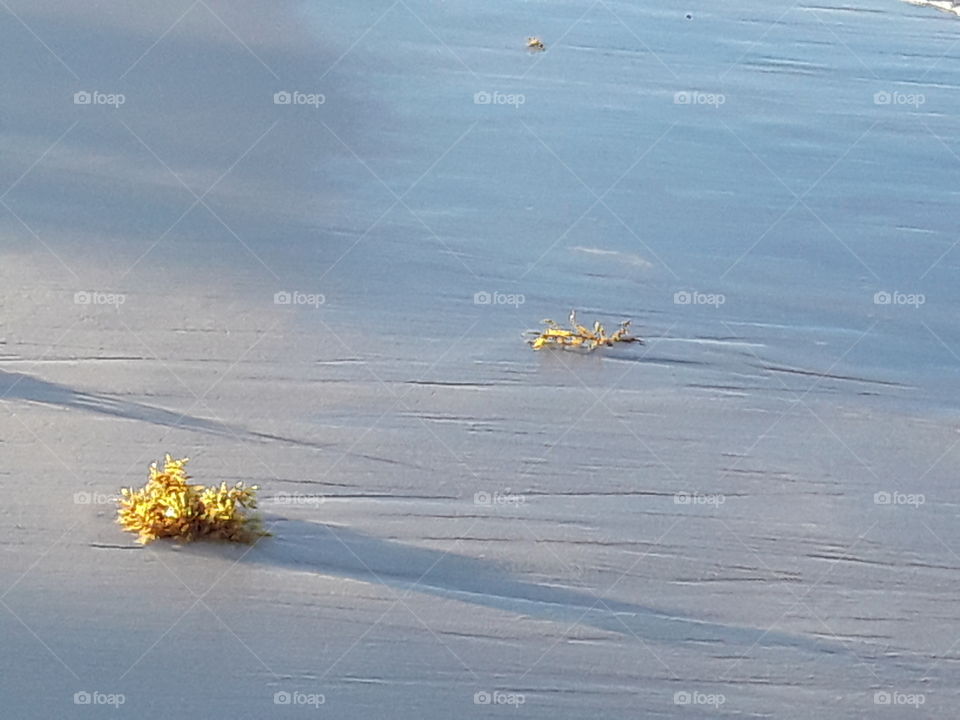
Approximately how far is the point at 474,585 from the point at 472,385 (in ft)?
5.45

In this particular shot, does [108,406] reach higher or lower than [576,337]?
lower

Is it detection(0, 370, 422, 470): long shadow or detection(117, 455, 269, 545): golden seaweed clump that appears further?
detection(0, 370, 422, 470): long shadow

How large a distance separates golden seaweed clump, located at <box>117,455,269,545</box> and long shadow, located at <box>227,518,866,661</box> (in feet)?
0.27

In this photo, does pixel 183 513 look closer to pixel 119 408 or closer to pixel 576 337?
pixel 119 408

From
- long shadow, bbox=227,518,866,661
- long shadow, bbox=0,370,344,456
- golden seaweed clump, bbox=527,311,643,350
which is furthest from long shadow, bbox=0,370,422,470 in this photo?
golden seaweed clump, bbox=527,311,643,350

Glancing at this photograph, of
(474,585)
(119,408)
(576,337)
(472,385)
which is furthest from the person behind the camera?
(576,337)

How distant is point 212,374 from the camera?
23.2 feet

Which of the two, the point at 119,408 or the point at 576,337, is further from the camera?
the point at 576,337

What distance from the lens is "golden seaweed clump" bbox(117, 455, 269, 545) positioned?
18.9 feet

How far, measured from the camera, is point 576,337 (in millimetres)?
7621

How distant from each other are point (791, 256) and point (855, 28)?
660 cm

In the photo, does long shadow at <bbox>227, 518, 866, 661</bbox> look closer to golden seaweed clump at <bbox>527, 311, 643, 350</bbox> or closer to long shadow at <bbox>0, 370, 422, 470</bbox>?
long shadow at <bbox>0, 370, 422, 470</bbox>

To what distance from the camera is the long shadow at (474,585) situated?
17.9 ft

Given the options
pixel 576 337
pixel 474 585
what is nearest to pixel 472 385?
pixel 576 337
